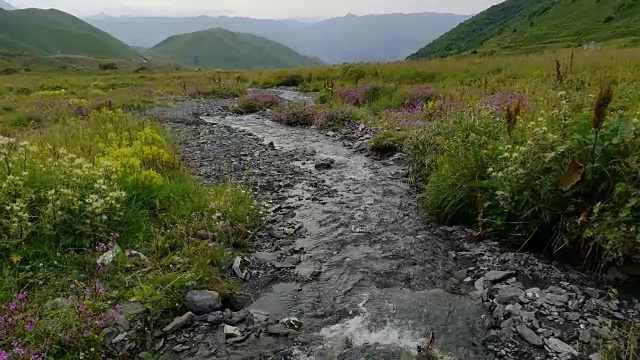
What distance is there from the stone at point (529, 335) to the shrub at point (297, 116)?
15.6 metres

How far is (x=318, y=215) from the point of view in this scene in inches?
375

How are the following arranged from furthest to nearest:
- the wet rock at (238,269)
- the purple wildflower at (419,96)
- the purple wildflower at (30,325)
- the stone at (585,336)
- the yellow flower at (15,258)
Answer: the purple wildflower at (419,96) → the wet rock at (238,269) → the yellow flower at (15,258) → the stone at (585,336) → the purple wildflower at (30,325)

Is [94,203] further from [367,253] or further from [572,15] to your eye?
[572,15]

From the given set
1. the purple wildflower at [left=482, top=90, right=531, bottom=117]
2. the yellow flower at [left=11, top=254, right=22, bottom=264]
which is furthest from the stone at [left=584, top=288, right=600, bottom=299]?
the purple wildflower at [left=482, top=90, right=531, bottom=117]

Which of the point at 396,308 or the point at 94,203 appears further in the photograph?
the point at 94,203

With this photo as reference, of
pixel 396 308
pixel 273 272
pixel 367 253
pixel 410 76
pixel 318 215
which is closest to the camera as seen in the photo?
pixel 396 308

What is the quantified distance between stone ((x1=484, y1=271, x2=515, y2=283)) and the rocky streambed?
0.01 m

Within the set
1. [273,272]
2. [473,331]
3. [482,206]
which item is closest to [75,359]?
[273,272]

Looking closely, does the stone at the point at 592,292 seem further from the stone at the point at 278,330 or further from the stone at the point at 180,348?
the stone at the point at 180,348

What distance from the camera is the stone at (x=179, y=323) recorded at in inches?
218

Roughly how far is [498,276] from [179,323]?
432cm

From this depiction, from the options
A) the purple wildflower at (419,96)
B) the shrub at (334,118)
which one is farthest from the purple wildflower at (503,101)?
the shrub at (334,118)

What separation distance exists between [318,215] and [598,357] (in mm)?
5620

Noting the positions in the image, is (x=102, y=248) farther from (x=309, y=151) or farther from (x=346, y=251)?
(x=309, y=151)
